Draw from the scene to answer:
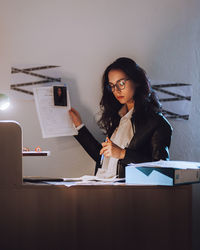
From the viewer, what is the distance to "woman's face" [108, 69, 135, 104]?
6.13 feet

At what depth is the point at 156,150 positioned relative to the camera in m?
1.71

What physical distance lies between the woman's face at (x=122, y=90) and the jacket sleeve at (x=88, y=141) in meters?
0.32

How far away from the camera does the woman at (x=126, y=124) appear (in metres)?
1.70

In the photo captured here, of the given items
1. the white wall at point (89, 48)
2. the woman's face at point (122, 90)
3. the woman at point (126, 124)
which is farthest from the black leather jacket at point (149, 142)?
the white wall at point (89, 48)

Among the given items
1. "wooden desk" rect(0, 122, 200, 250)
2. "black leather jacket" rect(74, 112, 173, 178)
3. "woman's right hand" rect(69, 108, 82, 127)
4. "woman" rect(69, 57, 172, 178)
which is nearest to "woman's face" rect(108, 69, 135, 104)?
"woman" rect(69, 57, 172, 178)

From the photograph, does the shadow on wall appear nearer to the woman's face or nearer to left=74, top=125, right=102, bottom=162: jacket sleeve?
the woman's face

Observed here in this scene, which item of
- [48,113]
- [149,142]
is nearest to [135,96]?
[149,142]

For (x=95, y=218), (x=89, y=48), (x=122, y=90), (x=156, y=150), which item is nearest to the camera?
(x=95, y=218)

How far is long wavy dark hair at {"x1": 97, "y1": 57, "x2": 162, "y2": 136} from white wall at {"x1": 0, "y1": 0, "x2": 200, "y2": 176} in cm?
12

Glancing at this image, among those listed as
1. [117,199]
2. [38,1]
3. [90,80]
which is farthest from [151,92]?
[38,1]

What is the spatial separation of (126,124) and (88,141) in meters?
0.28

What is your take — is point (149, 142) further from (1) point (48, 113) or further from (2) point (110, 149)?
(1) point (48, 113)

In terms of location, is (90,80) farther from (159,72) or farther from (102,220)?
(102,220)

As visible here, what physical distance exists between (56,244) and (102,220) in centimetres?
20
